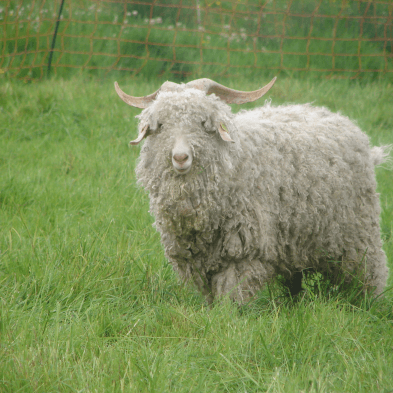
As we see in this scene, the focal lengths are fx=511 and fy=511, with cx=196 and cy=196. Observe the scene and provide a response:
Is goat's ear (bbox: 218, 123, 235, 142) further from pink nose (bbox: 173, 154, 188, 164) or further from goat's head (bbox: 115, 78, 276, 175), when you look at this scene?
pink nose (bbox: 173, 154, 188, 164)

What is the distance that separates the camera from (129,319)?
8.14ft

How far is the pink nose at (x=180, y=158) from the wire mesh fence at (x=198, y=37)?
5.16 m

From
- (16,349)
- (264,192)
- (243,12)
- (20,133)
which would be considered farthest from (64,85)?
(16,349)

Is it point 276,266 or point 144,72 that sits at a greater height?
point 144,72

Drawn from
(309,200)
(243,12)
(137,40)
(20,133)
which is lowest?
(20,133)

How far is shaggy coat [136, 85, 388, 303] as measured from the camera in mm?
2643

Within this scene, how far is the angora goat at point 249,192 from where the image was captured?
263cm

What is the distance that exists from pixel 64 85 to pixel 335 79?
3.99 meters

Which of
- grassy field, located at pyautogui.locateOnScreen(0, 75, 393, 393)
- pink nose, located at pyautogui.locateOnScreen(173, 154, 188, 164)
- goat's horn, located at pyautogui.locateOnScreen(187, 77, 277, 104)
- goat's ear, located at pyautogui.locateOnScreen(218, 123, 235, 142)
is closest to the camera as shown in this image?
grassy field, located at pyautogui.locateOnScreen(0, 75, 393, 393)

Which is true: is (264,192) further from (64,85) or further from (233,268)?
(64,85)

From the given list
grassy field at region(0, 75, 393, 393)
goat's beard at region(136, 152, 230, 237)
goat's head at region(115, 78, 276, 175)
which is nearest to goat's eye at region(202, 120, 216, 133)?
goat's head at region(115, 78, 276, 175)

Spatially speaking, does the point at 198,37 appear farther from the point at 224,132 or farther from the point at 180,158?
the point at 180,158

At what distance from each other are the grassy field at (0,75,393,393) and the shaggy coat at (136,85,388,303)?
0.69 feet

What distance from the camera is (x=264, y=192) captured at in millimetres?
2855
